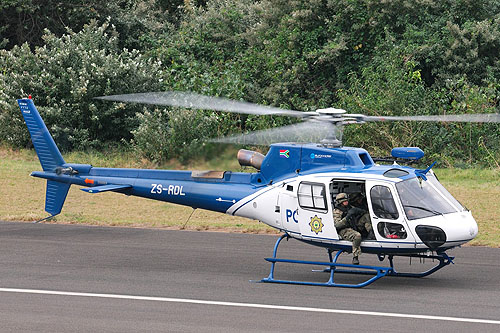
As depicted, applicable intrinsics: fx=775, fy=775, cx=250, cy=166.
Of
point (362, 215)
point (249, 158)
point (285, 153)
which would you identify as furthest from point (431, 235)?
point (249, 158)

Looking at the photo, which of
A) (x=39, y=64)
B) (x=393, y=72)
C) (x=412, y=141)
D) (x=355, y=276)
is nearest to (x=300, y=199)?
(x=355, y=276)

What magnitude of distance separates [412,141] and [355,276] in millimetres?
13142

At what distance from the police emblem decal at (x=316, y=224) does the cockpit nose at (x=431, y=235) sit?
1535 millimetres

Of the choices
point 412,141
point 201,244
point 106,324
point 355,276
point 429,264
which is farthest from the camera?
point 412,141

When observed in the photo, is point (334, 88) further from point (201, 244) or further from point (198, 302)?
point (198, 302)

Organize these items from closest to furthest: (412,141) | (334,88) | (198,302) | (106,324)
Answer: (106,324)
(198,302)
(412,141)
(334,88)

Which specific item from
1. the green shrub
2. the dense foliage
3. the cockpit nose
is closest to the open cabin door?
the cockpit nose

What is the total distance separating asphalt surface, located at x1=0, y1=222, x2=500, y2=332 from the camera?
33.5ft

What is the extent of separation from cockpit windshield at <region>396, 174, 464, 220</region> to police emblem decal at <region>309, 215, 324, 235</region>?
4.45ft

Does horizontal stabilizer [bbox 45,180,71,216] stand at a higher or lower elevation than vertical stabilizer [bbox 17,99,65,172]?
lower

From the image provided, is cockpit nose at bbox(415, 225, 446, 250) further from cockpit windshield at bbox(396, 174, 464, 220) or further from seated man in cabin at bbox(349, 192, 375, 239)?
seated man in cabin at bbox(349, 192, 375, 239)

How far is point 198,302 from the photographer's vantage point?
1138 centimetres

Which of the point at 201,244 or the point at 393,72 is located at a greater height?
the point at 393,72

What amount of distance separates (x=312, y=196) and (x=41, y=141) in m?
6.04
